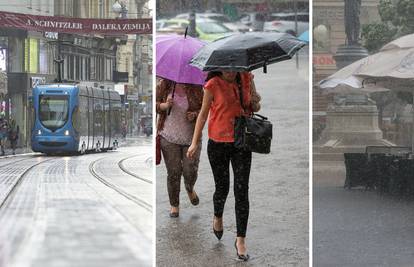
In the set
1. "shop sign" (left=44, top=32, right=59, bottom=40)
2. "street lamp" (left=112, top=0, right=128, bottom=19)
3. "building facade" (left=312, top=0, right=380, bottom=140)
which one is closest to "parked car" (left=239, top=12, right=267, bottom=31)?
"building facade" (left=312, top=0, right=380, bottom=140)

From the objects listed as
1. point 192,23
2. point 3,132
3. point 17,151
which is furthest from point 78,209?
point 192,23

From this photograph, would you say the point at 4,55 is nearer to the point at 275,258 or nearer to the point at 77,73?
the point at 77,73

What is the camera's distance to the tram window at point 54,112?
185 inches

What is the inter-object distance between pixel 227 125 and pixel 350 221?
105 centimetres

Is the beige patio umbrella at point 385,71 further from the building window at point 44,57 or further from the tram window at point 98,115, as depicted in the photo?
the building window at point 44,57

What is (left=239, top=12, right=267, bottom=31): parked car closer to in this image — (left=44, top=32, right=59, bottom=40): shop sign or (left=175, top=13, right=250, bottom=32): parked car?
(left=175, top=13, right=250, bottom=32): parked car

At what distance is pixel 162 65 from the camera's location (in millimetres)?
4680

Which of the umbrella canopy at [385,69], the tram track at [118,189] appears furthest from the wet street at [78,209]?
the umbrella canopy at [385,69]

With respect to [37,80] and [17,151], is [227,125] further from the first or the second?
[17,151]

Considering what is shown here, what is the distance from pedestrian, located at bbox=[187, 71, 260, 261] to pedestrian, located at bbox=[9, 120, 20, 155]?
1.12m

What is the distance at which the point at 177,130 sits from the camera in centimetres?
482

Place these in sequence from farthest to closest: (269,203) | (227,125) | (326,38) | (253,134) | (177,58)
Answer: (269,203), (326,38), (177,58), (227,125), (253,134)

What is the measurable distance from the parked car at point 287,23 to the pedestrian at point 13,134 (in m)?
1.68

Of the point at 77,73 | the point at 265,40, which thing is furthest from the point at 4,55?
the point at 265,40
